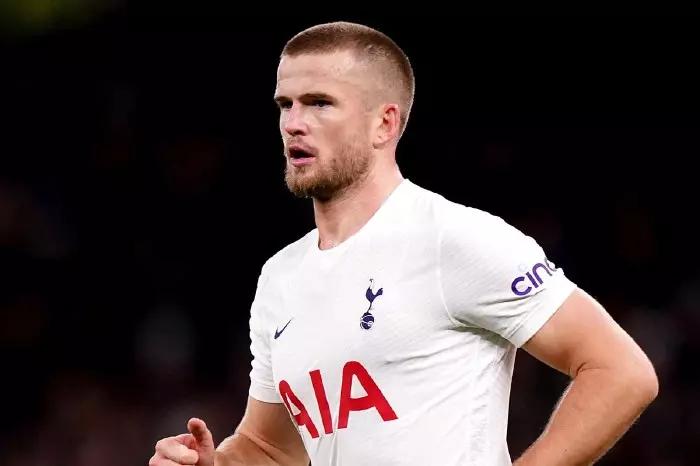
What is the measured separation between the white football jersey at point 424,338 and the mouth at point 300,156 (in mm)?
292

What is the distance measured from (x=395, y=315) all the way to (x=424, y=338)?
4.2 inches

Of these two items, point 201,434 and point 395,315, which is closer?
point 395,315

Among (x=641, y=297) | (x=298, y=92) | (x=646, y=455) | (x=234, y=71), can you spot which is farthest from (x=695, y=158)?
(x=298, y=92)

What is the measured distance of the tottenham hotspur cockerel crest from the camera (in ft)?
10.9

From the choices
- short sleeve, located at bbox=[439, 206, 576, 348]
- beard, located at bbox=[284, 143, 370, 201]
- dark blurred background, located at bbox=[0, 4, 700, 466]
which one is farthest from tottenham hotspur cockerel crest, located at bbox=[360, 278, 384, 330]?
dark blurred background, located at bbox=[0, 4, 700, 466]

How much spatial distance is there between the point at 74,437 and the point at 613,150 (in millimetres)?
4544

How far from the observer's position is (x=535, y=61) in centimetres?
957

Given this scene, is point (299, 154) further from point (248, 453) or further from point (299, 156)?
point (248, 453)

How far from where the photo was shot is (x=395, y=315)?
329 centimetres

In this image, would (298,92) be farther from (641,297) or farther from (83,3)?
(83,3)

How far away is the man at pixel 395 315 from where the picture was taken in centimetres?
310

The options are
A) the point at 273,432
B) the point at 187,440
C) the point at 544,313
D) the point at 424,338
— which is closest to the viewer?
the point at 544,313

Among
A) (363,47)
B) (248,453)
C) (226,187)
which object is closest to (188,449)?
(248,453)

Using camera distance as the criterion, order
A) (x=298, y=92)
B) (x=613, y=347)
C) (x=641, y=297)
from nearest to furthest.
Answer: (x=613, y=347) → (x=298, y=92) → (x=641, y=297)
